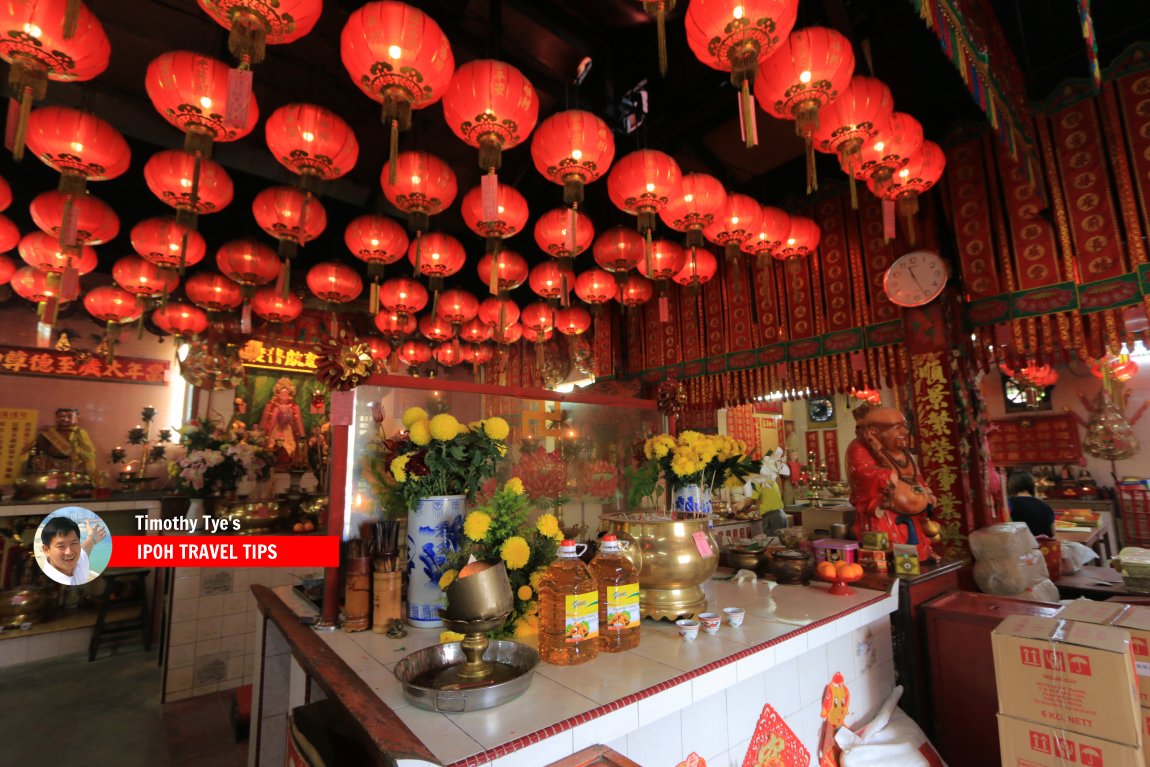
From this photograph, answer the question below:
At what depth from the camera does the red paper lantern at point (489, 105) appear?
2457mm

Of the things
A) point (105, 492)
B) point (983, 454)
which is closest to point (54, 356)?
point (105, 492)

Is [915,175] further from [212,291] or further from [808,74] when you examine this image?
[212,291]

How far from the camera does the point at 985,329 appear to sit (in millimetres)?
3965

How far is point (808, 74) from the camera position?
2371mm

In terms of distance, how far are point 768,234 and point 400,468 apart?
3.44 m

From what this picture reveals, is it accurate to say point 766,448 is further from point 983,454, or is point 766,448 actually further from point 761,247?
point 761,247

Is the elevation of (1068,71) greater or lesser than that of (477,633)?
greater

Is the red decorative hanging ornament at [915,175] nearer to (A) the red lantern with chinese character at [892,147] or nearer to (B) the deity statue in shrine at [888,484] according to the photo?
(A) the red lantern with chinese character at [892,147]

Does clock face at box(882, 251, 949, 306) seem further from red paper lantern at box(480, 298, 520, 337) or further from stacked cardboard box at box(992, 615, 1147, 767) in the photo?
red paper lantern at box(480, 298, 520, 337)

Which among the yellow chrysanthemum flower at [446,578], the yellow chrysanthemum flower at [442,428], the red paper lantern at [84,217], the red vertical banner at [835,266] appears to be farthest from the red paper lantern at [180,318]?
the red vertical banner at [835,266]

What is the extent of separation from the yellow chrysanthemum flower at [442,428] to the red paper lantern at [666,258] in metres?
2.81

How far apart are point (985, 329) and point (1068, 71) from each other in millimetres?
1888

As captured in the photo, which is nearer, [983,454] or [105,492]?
[983,454]

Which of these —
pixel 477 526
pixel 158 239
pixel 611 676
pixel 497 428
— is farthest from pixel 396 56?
pixel 158 239
